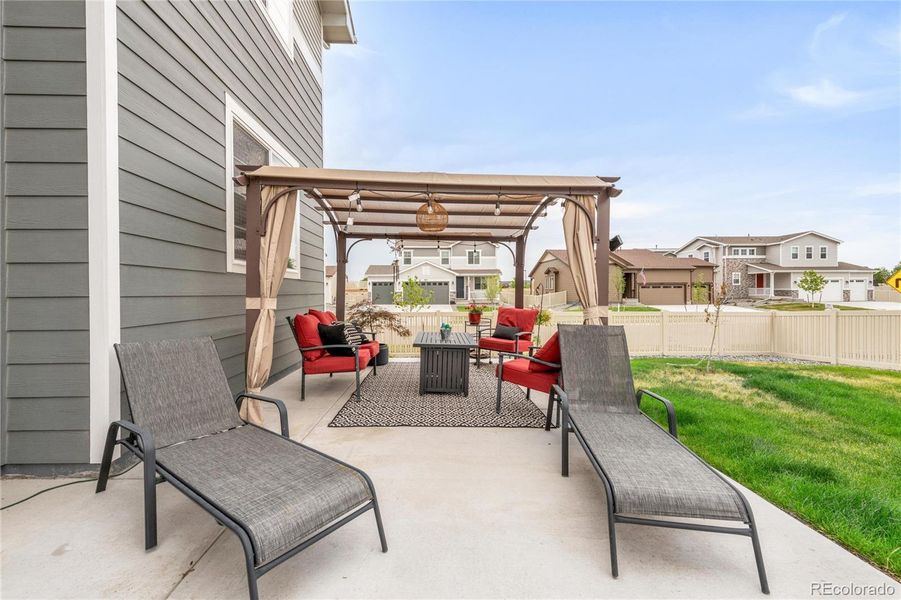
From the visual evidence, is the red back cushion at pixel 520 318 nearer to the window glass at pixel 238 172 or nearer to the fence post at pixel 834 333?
the window glass at pixel 238 172

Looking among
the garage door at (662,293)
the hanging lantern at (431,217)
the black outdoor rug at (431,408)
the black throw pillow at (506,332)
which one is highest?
the hanging lantern at (431,217)

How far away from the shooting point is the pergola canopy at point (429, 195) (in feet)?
12.5

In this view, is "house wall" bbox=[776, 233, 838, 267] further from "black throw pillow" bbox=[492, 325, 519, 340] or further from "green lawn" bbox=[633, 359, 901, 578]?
"black throw pillow" bbox=[492, 325, 519, 340]

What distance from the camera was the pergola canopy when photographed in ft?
12.5

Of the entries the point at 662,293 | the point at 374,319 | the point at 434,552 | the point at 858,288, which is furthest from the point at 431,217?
the point at 858,288

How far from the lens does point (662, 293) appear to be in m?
24.6

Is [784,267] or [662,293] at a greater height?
[784,267]

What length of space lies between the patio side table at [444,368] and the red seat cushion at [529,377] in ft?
2.63

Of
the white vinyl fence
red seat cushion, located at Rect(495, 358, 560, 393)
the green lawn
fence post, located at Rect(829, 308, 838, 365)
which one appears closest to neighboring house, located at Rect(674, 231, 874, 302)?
the white vinyl fence

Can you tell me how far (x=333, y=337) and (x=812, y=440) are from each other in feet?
16.5

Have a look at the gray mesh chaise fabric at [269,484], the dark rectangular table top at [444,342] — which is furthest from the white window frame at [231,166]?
the gray mesh chaise fabric at [269,484]

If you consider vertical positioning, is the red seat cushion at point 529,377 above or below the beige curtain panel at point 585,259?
below

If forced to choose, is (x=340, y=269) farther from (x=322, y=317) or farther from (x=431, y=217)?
(x=431, y=217)

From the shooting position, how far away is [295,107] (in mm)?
6219
